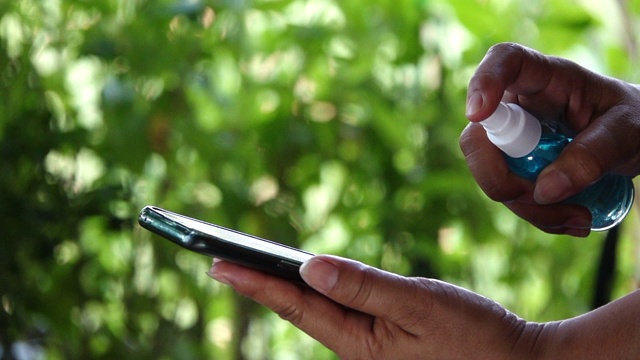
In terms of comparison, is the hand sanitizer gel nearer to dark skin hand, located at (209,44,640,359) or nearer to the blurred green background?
dark skin hand, located at (209,44,640,359)

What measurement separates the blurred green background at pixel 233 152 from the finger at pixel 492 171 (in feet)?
2.03

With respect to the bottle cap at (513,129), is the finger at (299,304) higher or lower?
lower

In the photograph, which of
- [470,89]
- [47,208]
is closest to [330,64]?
[47,208]

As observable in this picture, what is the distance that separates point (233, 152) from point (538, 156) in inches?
27.6

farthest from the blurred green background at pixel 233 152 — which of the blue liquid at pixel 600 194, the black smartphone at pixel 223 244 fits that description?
the black smartphone at pixel 223 244

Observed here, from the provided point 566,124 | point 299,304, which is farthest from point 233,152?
point 299,304

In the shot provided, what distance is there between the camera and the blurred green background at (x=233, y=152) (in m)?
1.30

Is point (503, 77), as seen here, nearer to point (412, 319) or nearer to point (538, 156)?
point (538, 156)

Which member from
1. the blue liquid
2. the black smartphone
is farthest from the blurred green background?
the black smartphone

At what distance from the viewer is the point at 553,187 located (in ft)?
2.21

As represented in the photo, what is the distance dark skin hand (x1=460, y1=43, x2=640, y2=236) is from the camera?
67 cm

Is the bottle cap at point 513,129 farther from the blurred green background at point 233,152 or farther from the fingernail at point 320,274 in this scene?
the blurred green background at point 233,152

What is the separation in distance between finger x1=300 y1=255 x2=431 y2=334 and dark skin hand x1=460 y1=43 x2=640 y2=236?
15cm

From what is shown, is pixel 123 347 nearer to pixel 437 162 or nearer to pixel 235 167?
pixel 235 167
